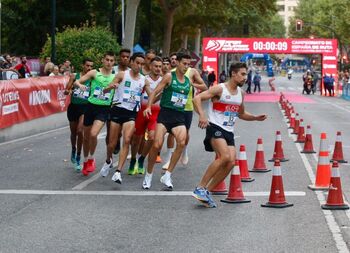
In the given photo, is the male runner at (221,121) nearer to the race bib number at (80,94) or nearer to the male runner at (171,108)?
the male runner at (171,108)

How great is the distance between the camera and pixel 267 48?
64500 millimetres

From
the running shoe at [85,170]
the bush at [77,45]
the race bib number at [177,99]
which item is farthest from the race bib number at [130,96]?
the bush at [77,45]

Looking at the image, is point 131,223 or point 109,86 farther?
point 109,86

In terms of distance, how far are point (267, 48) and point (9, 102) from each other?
4561 centimetres

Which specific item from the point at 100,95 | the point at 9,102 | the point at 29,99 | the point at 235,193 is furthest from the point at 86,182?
the point at 29,99

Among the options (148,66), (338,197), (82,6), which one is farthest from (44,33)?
(338,197)

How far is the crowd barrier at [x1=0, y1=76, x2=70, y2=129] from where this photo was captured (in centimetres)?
2023

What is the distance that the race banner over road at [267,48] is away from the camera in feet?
209

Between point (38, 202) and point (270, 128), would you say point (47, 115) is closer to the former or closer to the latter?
point (270, 128)

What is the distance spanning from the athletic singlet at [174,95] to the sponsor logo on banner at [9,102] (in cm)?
869

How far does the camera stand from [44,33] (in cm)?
5172

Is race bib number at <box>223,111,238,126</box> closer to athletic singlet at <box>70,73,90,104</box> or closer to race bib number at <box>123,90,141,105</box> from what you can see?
race bib number at <box>123,90,141,105</box>

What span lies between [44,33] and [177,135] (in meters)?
41.1

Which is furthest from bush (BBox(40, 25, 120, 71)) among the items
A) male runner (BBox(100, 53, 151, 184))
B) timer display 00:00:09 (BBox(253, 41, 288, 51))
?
timer display 00:00:09 (BBox(253, 41, 288, 51))
